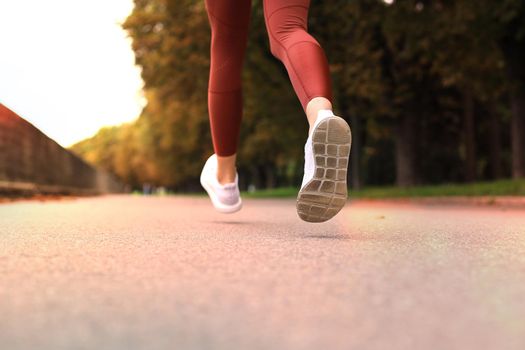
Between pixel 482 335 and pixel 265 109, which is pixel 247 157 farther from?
pixel 482 335

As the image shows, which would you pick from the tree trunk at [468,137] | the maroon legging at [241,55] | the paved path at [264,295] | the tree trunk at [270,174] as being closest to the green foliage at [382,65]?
the tree trunk at [468,137]

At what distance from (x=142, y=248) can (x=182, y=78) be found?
64.4ft

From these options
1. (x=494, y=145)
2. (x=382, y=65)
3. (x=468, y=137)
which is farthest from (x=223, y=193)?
(x=494, y=145)

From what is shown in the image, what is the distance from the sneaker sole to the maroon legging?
0.29 m

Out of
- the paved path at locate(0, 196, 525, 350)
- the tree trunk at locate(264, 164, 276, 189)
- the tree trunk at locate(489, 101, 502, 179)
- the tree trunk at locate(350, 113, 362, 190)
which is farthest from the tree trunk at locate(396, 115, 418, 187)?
the tree trunk at locate(264, 164, 276, 189)

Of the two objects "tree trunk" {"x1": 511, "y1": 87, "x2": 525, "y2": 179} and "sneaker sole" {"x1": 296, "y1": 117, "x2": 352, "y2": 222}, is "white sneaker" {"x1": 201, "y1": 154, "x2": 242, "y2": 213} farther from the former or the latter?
"tree trunk" {"x1": 511, "y1": 87, "x2": 525, "y2": 179}

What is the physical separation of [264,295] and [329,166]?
1472mm

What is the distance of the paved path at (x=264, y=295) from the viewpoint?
64.2 inches

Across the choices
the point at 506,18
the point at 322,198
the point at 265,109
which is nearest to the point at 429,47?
the point at 506,18

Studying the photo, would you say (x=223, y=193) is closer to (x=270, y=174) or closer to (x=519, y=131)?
(x=519, y=131)

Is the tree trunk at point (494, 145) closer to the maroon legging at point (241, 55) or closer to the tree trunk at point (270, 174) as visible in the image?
the tree trunk at point (270, 174)

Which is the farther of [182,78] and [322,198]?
[182,78]

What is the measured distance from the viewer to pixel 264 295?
2.12 metres

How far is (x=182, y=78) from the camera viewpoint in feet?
74.5
